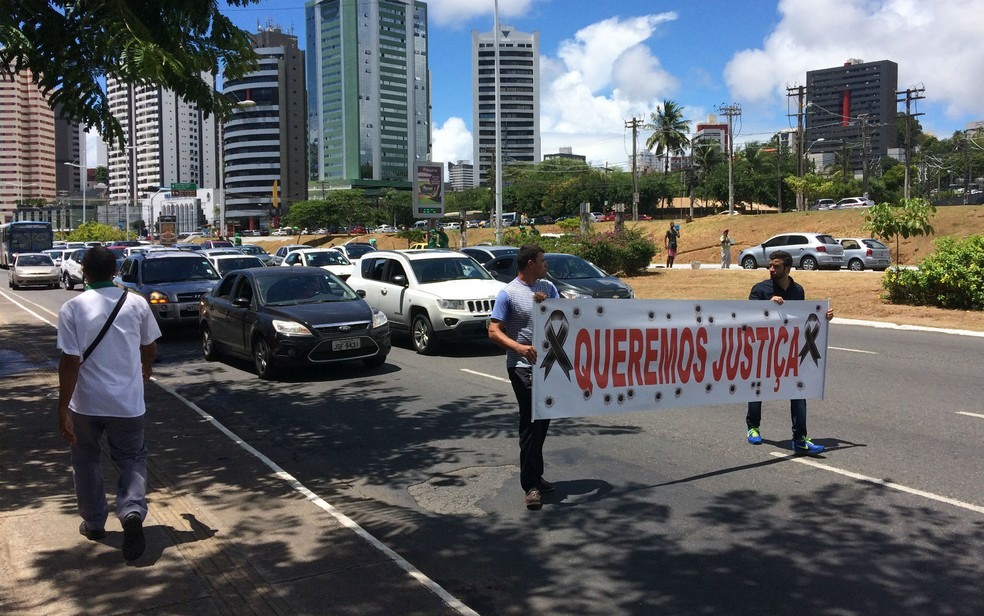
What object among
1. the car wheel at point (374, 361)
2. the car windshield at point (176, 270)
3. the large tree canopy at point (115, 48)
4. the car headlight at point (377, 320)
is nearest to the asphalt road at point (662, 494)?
the car wheel at point (374, 361)

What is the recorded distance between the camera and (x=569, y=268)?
1830cm

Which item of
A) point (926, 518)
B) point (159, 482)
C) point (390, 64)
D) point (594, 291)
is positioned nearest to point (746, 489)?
point (926, 518)

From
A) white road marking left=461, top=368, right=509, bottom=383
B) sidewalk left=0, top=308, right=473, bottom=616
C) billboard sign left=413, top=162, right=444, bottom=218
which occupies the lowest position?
sidewalk left=0, top=308, right=473, bottom=616

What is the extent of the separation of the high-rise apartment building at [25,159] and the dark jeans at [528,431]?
16430cm

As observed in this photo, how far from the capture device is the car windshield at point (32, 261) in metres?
35.7

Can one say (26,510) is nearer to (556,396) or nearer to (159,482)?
(159,482)

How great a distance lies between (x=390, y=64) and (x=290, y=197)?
37.7 m

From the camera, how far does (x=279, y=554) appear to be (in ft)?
17.1

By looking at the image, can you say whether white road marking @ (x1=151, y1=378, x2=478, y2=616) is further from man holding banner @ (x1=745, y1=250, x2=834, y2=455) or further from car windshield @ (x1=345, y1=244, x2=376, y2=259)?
car windshield @ (x1=345, y1=244, x2=376, y2=259)

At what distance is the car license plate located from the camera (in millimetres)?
11703

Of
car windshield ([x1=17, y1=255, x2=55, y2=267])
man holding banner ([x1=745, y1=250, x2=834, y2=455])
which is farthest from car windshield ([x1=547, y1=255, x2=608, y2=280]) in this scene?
car windshield ([x1=17, y1=255, x2=55, y2=267])

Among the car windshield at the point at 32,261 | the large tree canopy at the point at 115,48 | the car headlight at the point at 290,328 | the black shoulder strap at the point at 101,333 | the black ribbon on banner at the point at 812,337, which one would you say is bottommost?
the car headlight at the point at 290,328

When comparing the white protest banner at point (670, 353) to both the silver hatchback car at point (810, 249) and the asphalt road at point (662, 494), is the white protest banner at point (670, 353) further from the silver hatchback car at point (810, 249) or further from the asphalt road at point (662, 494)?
the silver hatchback car at point (810, 249)

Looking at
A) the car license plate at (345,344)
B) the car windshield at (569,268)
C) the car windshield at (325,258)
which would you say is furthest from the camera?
the car windshield at (325,258)
